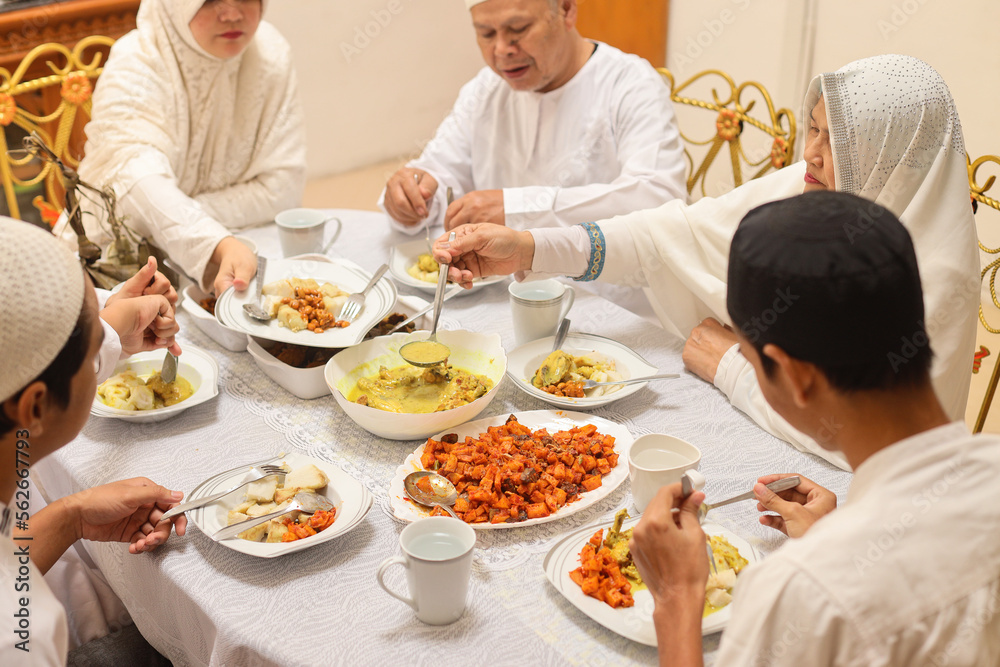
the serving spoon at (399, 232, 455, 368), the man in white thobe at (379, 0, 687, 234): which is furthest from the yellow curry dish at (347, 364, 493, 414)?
the man in white thobe at (379, 0, 687, 234)

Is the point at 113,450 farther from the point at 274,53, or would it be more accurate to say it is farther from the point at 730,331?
the point at 274,53

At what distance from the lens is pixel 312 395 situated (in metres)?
1.97

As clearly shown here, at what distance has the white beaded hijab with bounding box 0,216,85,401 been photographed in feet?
3.57

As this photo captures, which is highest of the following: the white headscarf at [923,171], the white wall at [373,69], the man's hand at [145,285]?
the white headscarf at [923,171]

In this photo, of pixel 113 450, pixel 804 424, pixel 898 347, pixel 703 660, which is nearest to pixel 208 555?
pixel 113 450

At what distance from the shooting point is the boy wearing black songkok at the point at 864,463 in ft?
3.28

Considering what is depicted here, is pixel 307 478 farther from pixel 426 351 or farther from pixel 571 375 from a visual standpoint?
pixel 571 375

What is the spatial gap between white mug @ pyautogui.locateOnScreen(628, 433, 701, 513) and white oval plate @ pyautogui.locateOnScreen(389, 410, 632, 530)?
55 mm

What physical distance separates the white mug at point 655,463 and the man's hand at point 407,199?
1.44 metres

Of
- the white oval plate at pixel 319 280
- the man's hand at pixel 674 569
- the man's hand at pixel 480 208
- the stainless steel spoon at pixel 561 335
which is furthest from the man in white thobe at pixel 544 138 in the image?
the man's hand at pixel 674 569

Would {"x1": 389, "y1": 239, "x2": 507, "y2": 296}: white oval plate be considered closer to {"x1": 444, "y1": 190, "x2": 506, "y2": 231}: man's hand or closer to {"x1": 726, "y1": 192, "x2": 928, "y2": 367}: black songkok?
{"x1": 444, "y1": 190, "x2": 506, "y2": 231}: man's hand

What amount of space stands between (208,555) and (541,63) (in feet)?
6.87

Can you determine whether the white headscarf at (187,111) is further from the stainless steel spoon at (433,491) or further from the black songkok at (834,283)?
the black songkok at (834,283)

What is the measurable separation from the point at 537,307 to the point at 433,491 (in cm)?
66
